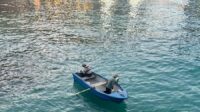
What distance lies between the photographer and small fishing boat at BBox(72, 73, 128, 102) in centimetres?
3259

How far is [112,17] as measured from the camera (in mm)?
77188

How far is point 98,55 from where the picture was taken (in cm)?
4866

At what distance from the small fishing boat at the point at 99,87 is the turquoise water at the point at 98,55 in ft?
2.86

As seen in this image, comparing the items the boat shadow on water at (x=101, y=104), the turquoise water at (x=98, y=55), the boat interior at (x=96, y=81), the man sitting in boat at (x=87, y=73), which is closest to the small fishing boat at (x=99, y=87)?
the boat interior at (x=96, y=81)

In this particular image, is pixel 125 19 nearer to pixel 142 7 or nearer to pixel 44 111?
pixel 142 7

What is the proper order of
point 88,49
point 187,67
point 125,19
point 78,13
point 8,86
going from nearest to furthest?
point 8,86
point 187,67
point 88,49
point 125,19
point 78,13

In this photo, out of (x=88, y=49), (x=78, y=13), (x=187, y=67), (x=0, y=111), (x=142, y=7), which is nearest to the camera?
(x=0, y=111)

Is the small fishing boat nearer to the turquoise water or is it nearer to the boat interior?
the boat interior

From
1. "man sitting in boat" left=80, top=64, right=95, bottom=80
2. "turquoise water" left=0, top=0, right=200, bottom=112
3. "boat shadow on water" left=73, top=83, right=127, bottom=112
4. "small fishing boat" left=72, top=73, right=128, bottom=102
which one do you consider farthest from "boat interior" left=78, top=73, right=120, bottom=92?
"turquoise water" left=0, top=0, right=200, bottom=112

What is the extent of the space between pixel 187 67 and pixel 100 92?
15901mm

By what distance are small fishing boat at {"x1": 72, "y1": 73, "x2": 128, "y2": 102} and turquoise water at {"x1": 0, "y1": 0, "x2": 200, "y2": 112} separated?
34.4 inches

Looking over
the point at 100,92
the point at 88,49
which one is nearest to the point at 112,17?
the point at 88,49

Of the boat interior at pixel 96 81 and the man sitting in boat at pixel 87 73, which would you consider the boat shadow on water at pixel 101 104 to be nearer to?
the boat interior at pixel 96 81

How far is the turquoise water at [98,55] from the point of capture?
3422 centimetres
